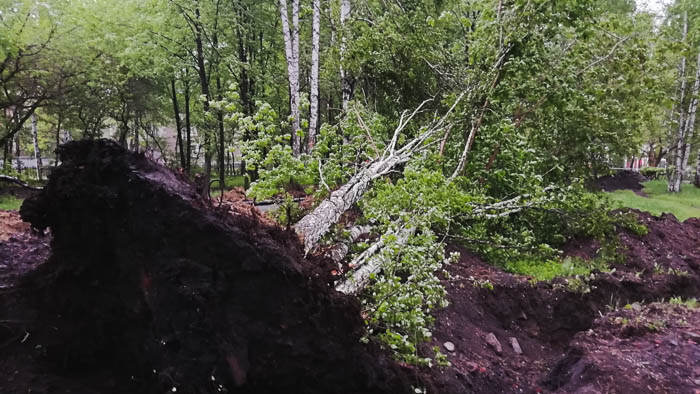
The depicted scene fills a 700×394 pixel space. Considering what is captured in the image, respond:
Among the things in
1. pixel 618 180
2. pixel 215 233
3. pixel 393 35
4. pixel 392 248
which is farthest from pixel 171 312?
pixel 618 180

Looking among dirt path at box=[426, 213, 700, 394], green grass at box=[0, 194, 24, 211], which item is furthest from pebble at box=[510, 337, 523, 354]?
green grass at box=[0, 194, 24, 211]

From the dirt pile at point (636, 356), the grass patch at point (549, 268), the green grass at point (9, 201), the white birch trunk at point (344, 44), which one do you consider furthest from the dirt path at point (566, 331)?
the green grass at point (9, 201)

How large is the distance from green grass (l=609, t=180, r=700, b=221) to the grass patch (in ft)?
6.64

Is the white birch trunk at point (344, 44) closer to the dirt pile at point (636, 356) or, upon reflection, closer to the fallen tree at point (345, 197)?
the fallen tree at point (345, 197)

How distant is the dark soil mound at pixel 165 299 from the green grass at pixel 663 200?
24.4 ft

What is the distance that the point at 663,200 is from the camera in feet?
49.7

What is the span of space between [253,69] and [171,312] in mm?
13680

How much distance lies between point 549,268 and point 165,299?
5768 millimetres

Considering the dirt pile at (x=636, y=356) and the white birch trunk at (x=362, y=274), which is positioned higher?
the white birch trunk at (x=362, y=274)

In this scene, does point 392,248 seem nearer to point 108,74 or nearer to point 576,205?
point 576,205

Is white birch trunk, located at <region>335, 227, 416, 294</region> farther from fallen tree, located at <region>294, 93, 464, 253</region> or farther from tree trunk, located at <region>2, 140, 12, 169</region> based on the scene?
tree trunk, located at <region>2, 140, 12, 169</region>

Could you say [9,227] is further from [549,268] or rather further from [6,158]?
[549,268]

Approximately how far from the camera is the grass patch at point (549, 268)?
5856mm

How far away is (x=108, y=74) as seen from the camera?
42.2 ft
